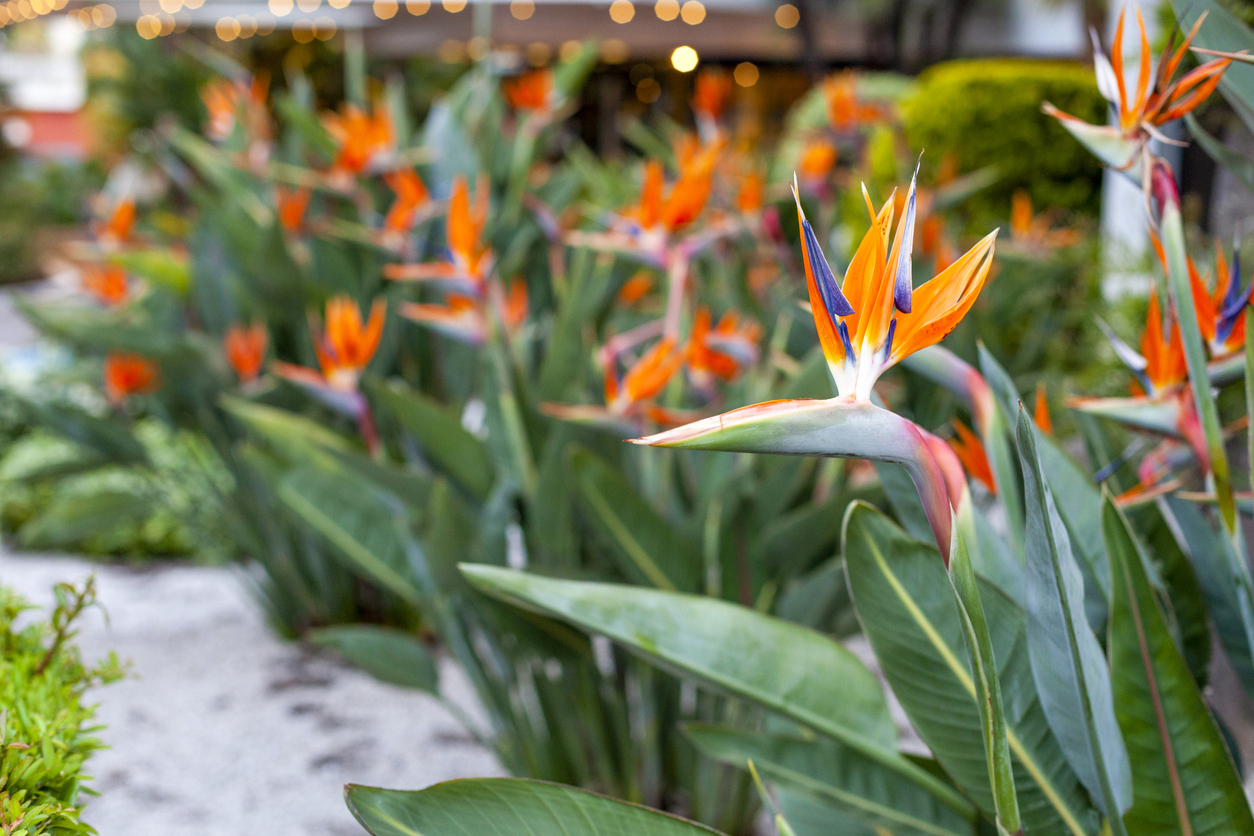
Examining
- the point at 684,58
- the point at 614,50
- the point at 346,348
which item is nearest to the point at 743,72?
the point at 684,58

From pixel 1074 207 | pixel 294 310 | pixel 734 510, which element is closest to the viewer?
pixel 734 510

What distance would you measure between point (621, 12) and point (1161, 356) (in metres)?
8.82

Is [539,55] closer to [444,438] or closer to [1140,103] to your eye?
[444,438]

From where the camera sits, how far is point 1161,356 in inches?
25.6

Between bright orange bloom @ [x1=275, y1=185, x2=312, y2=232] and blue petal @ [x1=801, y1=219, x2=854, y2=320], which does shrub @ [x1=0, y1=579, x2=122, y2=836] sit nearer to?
blue petal @ [x1=801, y1=219, x2=854, y2=320]

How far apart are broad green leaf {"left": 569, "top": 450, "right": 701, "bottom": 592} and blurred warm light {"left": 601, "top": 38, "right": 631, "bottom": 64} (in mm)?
8765

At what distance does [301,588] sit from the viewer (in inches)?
76.1

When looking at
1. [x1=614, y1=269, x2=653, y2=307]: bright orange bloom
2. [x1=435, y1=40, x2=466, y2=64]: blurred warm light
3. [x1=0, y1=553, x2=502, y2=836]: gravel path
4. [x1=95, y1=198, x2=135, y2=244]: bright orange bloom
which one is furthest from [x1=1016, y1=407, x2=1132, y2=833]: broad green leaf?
[x1=435, y1=40, x2=466, y2=64]: blurred warm light

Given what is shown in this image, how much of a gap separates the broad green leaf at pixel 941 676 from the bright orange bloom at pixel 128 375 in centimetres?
148

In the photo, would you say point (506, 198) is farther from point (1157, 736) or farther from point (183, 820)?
point (1157, 736)

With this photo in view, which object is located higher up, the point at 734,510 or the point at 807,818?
the point at 734,510

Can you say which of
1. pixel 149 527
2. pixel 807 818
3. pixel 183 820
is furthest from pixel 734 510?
pixel 149 527

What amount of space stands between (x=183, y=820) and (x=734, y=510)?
97 centimetres

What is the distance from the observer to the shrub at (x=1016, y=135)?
287 centimetres
